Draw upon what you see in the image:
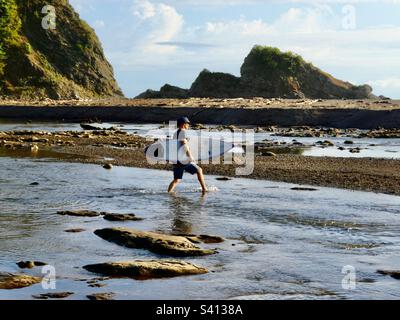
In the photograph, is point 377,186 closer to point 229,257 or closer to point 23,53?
point 229,257

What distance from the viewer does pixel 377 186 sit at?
78.5 ft

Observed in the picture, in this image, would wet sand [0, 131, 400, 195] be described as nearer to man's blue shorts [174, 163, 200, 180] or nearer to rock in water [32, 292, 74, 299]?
man's blue shorts [174, 163, 200, 180]

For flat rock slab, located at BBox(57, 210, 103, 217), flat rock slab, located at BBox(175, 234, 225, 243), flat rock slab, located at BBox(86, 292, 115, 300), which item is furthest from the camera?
flat rock slab, located at BBox(57, 210, 103, 217)

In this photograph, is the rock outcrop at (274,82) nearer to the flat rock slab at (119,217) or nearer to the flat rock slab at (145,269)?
the flat rock slab at (119,217)

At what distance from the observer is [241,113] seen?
6800cm

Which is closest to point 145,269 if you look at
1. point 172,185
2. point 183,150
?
point 183,150

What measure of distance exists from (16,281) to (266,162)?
20.9 metres

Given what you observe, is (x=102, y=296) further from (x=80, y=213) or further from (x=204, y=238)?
(x=80, y=213)

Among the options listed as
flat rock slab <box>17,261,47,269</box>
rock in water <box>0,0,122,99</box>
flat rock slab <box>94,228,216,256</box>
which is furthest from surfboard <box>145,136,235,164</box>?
rock in water <box>0,0,122,99</box>

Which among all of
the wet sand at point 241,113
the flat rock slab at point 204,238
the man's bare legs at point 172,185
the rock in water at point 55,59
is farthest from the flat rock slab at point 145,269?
the rock in water at point 55,59

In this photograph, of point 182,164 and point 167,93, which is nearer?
point 182,164

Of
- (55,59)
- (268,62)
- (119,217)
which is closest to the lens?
(119,217)

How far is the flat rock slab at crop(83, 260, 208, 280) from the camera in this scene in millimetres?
12266

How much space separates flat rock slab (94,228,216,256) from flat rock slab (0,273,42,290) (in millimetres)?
2994
